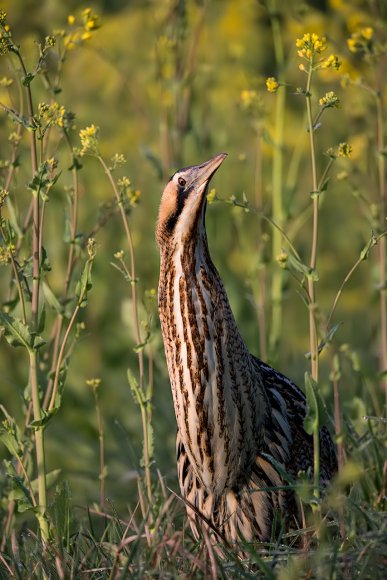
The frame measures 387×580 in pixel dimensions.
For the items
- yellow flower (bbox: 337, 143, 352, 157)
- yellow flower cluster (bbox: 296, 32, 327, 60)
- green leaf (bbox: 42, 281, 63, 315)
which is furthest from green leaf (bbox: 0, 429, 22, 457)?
yellow flower cluster (bbox: 296, 32, 327, 60)

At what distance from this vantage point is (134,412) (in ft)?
22.4

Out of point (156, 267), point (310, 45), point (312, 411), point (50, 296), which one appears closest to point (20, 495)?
point (50, 296)

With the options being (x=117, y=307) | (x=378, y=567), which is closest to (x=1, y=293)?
(x=117, y=307)

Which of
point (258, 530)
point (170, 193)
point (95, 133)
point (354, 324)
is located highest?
point (95, 133)

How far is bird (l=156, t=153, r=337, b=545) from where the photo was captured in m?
3.74

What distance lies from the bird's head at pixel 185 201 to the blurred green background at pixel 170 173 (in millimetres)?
500

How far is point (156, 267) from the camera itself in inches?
265

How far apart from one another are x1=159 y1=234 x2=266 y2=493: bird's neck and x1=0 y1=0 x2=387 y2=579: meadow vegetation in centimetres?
16

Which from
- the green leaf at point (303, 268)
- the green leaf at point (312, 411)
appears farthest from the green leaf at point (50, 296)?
the green leaf at point (312, 411)

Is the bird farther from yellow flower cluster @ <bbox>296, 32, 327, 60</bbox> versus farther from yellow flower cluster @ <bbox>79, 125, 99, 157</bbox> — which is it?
yellow flower cluster @ <bbox>296, 32, 327, 60</bbox>

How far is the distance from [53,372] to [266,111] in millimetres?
1971

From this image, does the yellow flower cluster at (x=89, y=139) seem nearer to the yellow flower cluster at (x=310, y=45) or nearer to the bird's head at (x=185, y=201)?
the bird's head at (x=185, y=201)

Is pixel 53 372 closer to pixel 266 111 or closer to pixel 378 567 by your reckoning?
pixel 378 567

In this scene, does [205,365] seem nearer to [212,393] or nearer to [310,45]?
[212,393]
